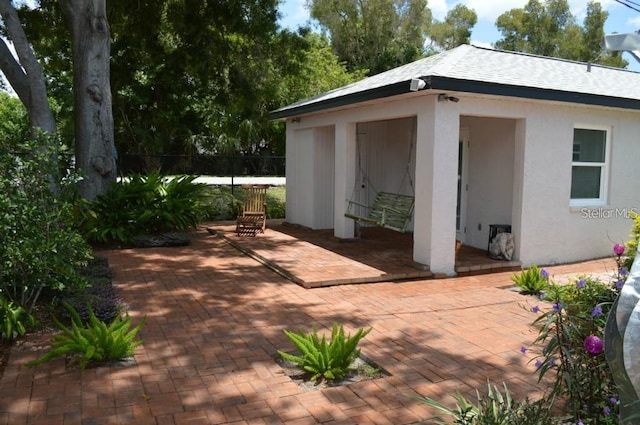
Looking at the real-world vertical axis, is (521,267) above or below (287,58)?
below

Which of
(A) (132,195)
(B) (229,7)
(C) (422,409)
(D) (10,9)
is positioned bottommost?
(C) (422,409)

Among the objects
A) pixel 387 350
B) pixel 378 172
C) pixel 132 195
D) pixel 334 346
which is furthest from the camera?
pixel 378 172

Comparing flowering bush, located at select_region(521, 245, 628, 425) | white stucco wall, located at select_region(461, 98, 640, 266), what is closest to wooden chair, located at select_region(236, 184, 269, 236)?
white stucco wall, located at select_region(461, 98, 640, 266)

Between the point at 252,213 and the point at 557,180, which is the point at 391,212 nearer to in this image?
the point at 557,180

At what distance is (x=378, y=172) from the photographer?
41.2 ft

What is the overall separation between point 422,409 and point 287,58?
13604mm

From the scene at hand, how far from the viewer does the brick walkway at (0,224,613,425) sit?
363 centimetres

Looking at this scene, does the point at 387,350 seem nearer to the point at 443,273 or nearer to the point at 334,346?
the point at 334,346

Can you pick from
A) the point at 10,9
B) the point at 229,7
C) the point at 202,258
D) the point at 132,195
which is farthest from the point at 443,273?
A: the point at 229,7

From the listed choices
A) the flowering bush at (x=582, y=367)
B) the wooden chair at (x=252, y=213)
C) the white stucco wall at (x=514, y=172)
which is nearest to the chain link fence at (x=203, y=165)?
the wooden chair at (x=252, y=213)

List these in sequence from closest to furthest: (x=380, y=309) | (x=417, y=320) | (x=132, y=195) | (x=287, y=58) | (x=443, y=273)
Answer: (x=417, y=320)
(x=380, y=309)
(x=443, y=273)
(x=132, y=195)
(x=287, y=58)

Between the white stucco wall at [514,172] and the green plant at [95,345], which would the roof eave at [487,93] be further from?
the green plant at [95,345]

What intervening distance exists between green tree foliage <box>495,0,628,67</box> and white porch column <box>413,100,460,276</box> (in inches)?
1663

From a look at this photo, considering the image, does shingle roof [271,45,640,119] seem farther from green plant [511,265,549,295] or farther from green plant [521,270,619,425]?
green plant [521,270,619,425]
